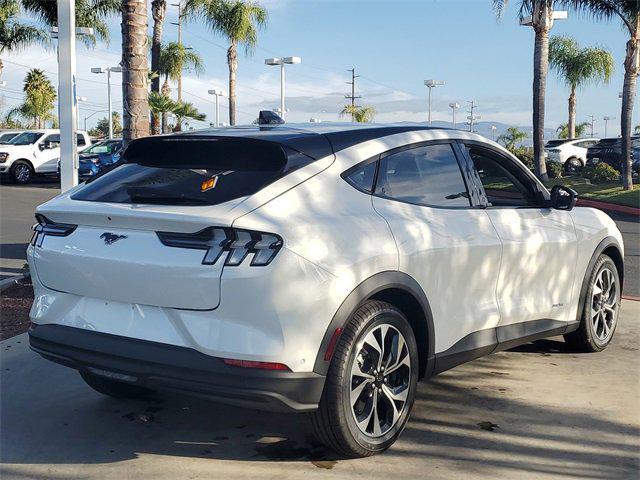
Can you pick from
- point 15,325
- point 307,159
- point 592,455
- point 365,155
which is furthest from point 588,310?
point 15,325

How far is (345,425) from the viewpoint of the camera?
3.68 metres

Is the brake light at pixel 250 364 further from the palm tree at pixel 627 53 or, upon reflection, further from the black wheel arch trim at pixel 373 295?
the palm tree at pixel 627 53

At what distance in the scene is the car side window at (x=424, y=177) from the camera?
415cm

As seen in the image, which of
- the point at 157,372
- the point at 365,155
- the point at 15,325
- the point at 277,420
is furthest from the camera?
the point at 15,325

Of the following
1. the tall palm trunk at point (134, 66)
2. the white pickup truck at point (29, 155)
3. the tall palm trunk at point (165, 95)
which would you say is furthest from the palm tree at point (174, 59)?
the tall palm trunk at point (134, 66)

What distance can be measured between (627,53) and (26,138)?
2058cm

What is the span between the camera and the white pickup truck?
1073 inches

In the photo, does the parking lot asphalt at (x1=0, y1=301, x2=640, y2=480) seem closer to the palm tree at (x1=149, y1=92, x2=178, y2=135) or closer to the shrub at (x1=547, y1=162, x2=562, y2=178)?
the shrub at (x1=547, y1=162, x2=562, y2=178)

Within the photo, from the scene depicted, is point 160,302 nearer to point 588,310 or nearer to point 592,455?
point 592,455

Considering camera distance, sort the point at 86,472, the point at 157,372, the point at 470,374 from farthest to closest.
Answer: the point at 470,374, the point at 86,472, the point at 157,372

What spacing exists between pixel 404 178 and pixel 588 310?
2171mm

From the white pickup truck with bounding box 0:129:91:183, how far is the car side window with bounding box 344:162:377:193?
25.6 m

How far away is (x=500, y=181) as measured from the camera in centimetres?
481

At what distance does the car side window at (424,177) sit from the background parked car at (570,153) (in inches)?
1025
